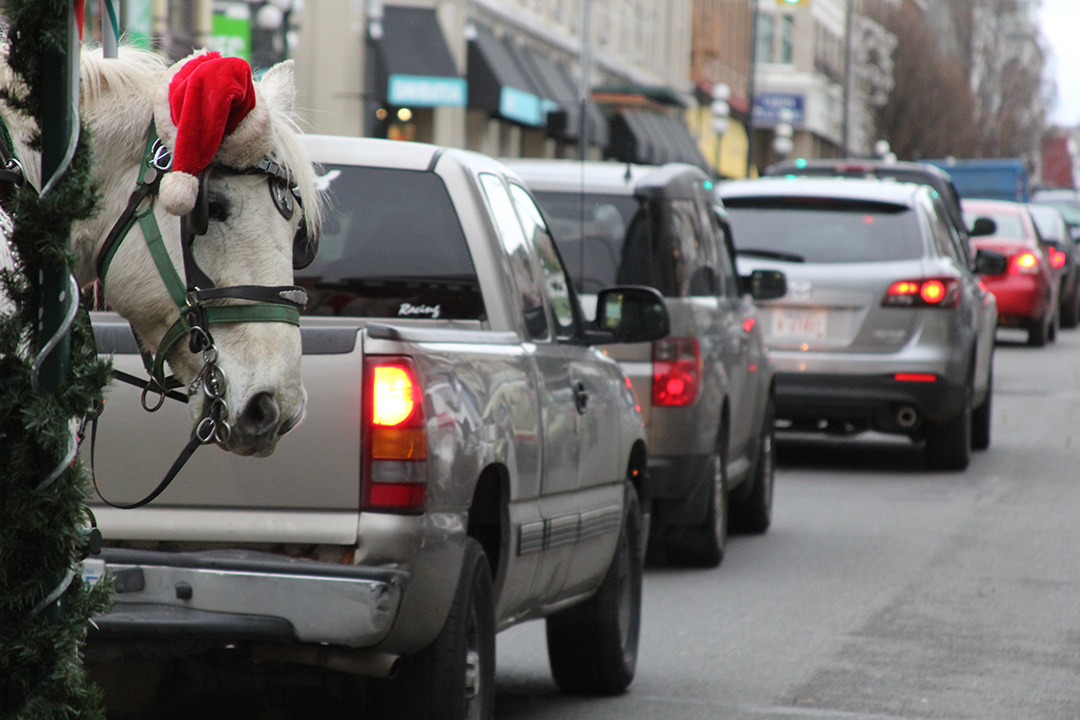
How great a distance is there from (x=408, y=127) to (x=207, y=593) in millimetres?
34614

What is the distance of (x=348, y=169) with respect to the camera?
230 inches

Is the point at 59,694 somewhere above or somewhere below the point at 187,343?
below

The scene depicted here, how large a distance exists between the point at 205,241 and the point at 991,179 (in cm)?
4666

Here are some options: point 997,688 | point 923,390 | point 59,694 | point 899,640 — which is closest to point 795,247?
point 923,390

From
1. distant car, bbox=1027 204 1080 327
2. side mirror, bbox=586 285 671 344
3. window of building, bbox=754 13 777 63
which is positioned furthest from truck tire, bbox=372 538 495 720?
window of building, bbox=754 13 777 63

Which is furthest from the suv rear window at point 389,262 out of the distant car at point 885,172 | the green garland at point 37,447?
the distant car at point 885,172

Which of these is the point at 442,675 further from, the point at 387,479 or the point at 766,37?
the point at 766,37

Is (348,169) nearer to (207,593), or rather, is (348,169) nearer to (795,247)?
(207,593)

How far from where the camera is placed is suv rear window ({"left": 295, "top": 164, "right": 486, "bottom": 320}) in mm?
5773

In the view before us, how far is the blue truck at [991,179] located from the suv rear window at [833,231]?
3531 centimetres

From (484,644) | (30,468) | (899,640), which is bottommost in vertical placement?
(899,640)

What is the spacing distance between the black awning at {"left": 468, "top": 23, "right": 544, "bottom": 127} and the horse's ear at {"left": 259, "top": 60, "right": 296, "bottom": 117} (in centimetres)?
3589

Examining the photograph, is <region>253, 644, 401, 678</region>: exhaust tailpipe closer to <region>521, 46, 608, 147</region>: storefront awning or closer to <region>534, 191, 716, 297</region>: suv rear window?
<region>534, 191, 716, 297</region>: suv rear window

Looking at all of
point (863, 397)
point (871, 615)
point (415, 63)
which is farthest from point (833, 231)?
point (415, 63)
